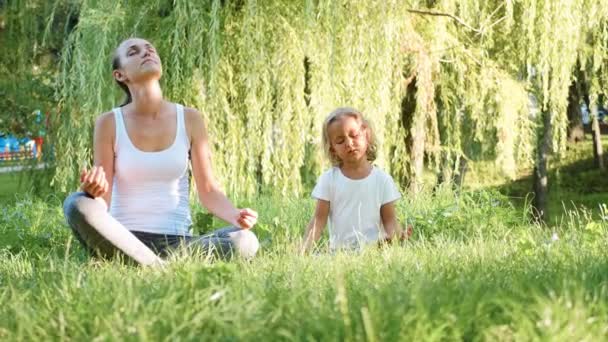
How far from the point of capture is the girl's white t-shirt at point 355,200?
4520 mm

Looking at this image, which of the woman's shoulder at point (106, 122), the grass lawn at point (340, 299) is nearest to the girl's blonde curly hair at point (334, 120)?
the woman's shoulder at point (106, 122)

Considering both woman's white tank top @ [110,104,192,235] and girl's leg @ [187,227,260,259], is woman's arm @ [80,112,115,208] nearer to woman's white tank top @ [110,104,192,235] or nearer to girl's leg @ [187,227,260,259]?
woman's white tank top @ [110,104,192,235]

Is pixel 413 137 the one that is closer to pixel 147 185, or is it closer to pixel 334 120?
pixel 334 120

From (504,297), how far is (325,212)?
2.32m

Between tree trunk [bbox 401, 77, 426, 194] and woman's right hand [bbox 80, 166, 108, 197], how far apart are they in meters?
4.01

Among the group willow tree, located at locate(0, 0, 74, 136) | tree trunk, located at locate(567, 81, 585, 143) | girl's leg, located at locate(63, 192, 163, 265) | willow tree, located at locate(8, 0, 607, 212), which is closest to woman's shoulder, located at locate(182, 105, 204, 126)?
girl's leg, located at locate(63, 192, 163, 265)

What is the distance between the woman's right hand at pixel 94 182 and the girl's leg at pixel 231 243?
1.48 ft

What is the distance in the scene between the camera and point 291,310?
7.24 feet

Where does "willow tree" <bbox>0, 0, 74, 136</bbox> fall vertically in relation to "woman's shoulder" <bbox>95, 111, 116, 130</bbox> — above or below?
above

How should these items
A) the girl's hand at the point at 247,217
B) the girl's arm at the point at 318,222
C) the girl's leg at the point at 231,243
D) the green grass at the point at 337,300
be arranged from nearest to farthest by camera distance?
the green grass at the point at 337,300 → the girl's hand at the point at 247,217 → the girl's leg at the point at 231,243 → the girl's arm at the point at 318,222

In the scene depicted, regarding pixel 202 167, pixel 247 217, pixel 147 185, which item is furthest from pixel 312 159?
pixel 247 217

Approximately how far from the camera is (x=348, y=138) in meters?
4.49

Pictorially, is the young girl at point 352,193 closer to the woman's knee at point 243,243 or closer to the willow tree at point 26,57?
the woman's knee at point 243,243

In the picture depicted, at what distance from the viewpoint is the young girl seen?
4.52m
